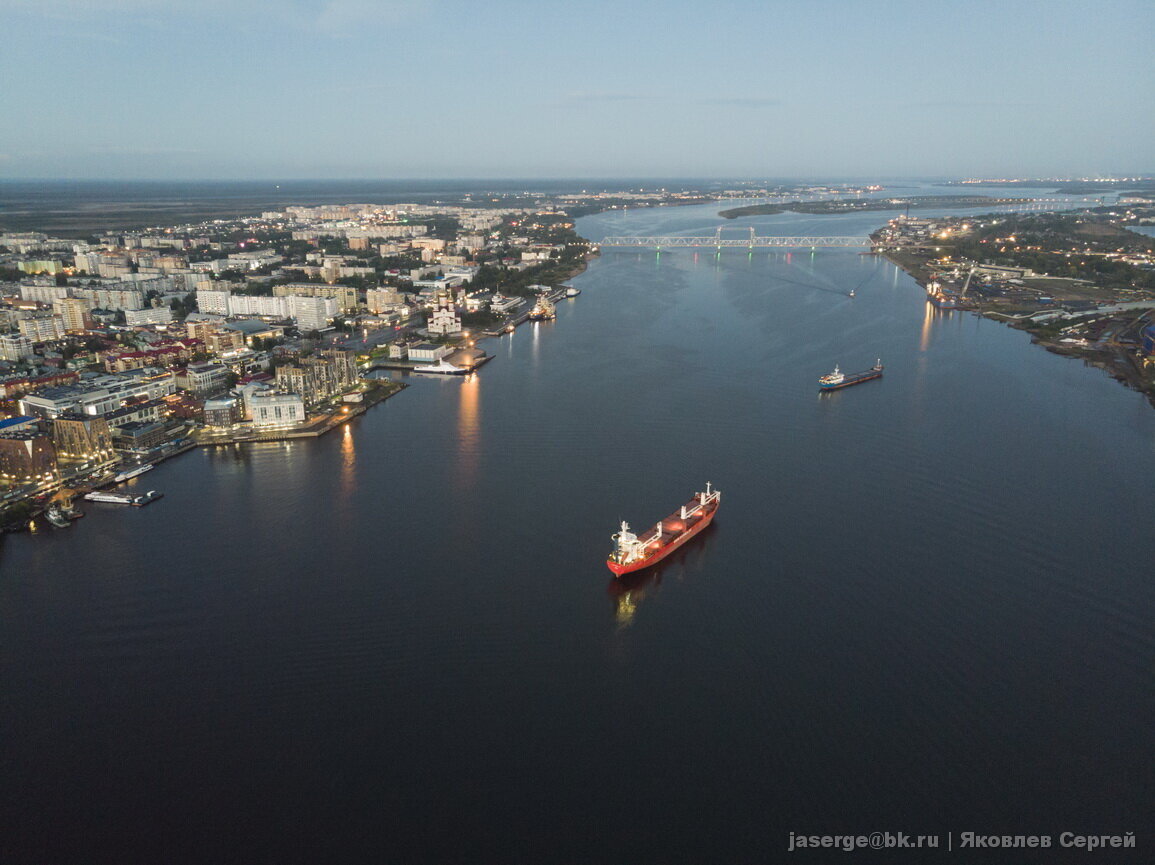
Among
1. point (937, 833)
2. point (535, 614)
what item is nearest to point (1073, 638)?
point (937, 833)

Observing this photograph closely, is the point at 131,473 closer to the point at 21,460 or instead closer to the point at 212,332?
the point at 21,460

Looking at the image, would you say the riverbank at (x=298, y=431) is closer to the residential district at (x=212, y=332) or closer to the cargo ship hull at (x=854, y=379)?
the residential district at (x=212, y=332)

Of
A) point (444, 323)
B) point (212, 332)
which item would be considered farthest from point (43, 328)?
point (444, 323)

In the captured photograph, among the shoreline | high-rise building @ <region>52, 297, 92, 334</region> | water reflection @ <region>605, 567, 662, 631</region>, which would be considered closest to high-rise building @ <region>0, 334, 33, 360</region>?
high-rise building @ <region>52, 297, 92, 334</region>

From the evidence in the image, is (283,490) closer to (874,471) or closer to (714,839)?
(714,839)

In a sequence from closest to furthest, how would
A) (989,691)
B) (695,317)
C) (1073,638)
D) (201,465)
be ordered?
(989,691), (1073,638), (201,465), (695,317)

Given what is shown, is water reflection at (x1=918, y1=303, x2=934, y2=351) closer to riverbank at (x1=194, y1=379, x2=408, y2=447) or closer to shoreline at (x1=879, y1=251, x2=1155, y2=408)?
shoreline at (x1=879, y1=251, x2=1155, y2=408)
